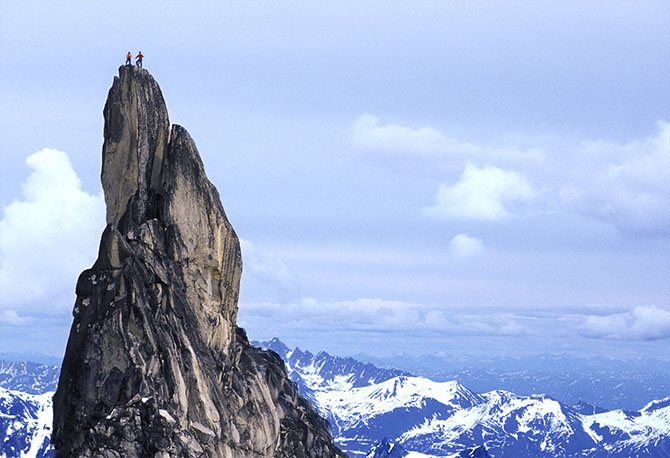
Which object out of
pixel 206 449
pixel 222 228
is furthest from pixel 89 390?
pixel 222 228

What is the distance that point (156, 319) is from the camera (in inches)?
3280

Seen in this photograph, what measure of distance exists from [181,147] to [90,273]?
12.9 metres

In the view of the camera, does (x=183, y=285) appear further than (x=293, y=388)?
No

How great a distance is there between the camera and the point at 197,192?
88.2 meters

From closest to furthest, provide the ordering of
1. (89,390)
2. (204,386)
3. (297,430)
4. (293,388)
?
(89,390) < (204,386) < (297,430) < (293,388)

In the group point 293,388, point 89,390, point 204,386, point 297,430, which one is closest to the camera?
point 89,390

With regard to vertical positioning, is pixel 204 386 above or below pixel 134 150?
below

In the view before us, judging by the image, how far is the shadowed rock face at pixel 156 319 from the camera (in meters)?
79.6

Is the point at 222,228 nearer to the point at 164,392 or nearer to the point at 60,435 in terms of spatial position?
the point at 164,392

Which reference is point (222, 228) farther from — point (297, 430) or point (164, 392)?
point (297, 430)

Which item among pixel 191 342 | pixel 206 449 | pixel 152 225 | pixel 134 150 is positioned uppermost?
pixel 134 150

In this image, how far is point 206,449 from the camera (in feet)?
274

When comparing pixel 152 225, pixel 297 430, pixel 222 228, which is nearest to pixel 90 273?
pixel 152 225

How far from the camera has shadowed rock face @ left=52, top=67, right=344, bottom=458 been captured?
79625mm
